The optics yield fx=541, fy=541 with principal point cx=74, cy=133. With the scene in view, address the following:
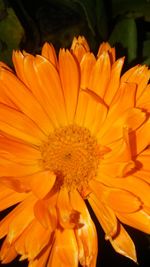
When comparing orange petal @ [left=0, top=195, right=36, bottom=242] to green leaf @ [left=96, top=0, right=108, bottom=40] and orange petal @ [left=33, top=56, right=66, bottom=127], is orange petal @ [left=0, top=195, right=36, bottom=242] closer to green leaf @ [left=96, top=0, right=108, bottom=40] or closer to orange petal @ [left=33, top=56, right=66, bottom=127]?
orange petal @ [left=33, top=56, right=66, bottom=127]

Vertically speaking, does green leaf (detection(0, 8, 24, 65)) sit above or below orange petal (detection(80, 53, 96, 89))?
above

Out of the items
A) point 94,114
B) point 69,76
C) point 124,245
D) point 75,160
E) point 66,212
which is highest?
Answer: point 69,76

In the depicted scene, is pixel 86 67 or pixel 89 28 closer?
pixel 86 67

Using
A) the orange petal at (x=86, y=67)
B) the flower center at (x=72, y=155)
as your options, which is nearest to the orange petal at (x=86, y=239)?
the flower center at (x=72, y=155)

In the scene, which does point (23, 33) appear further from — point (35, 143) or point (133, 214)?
point (133, 214)

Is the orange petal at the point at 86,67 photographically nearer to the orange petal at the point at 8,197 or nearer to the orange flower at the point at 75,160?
the orange flower at the point at 75,160

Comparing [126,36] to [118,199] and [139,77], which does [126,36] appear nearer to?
[139,77]

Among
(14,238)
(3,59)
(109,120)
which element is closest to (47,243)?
(14,238)

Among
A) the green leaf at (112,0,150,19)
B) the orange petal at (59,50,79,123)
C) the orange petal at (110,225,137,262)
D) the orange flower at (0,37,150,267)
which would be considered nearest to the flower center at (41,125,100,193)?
the orange flower at (0,37,150,267)

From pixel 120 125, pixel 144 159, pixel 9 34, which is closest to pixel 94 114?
pixel 120 125
